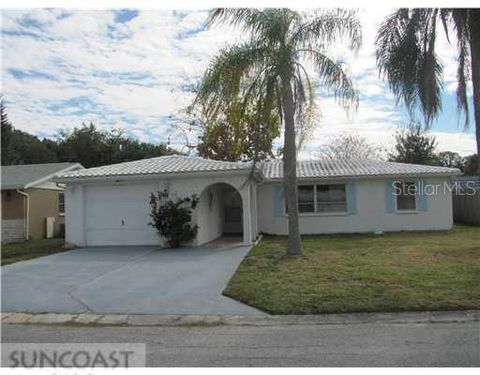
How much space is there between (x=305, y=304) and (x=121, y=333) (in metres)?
3.02

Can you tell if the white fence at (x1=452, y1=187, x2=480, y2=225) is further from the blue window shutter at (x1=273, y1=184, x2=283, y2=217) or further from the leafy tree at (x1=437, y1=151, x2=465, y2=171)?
the leafy tree at (x1=437, y1=151, x2=465, y2=171)

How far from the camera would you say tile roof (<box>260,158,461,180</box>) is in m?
20.4

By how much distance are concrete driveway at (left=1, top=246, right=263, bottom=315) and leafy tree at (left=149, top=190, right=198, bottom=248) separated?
2.90 ft

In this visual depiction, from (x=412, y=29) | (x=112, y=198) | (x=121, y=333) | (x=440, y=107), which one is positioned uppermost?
(x=412, y=29)

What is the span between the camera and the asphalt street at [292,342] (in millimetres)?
5480

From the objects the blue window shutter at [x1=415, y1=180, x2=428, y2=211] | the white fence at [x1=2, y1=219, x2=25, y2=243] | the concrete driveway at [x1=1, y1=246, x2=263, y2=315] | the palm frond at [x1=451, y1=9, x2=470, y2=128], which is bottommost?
the concrete driveway at [x1=1, y1=246, x2=263, y2=315]

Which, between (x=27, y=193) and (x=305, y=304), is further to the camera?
(x=27, y=193)

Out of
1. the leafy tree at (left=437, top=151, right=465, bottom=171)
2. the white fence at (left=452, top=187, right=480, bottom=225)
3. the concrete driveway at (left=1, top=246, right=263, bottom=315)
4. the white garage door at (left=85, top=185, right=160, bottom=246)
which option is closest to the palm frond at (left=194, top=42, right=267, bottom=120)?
the concrete driveway at (left=1, top=246, right=263, bottom=315)

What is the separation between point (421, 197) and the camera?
2081 centimetres

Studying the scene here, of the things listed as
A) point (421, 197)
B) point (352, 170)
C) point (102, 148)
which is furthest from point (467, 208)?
point (102, 148)

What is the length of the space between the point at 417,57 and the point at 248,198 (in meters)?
7.56

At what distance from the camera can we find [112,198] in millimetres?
17531

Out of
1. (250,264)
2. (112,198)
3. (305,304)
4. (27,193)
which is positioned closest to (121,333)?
(305,304)

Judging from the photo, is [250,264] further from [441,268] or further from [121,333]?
[121,333]
